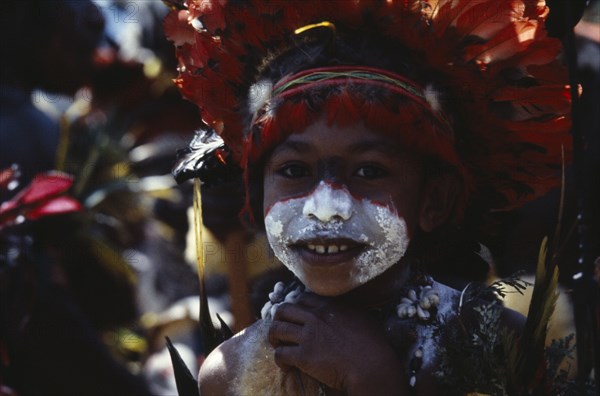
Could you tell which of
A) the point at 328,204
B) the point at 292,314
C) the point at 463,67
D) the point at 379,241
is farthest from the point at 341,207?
the point at 463,67

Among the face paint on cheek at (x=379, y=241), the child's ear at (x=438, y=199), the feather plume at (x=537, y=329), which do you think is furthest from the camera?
the child's ear at (x=438, y=199)

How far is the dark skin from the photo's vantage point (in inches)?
87.1

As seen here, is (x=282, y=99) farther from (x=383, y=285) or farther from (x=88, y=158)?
(x=88, y=158)

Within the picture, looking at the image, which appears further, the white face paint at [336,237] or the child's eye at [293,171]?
the child's eye at [293,171]

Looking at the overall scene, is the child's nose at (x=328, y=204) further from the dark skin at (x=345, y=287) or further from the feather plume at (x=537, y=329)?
the feather plume at (x=537, y=329)

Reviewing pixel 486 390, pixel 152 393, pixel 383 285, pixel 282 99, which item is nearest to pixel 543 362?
pixel 486 390

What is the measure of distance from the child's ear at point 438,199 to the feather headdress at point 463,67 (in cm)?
6

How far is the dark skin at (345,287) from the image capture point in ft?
7.26

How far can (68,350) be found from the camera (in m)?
3.98

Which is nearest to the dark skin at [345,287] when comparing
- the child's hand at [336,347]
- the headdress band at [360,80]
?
the child's hand at [336,347]

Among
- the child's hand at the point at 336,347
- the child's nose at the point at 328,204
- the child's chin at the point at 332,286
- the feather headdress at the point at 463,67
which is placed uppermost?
the feather headdress at the point at 463,67

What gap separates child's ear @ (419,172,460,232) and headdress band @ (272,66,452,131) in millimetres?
149

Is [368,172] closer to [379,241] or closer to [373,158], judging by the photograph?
[373,158]

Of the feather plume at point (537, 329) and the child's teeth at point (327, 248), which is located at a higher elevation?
the child's teeth at point (327, 248)
